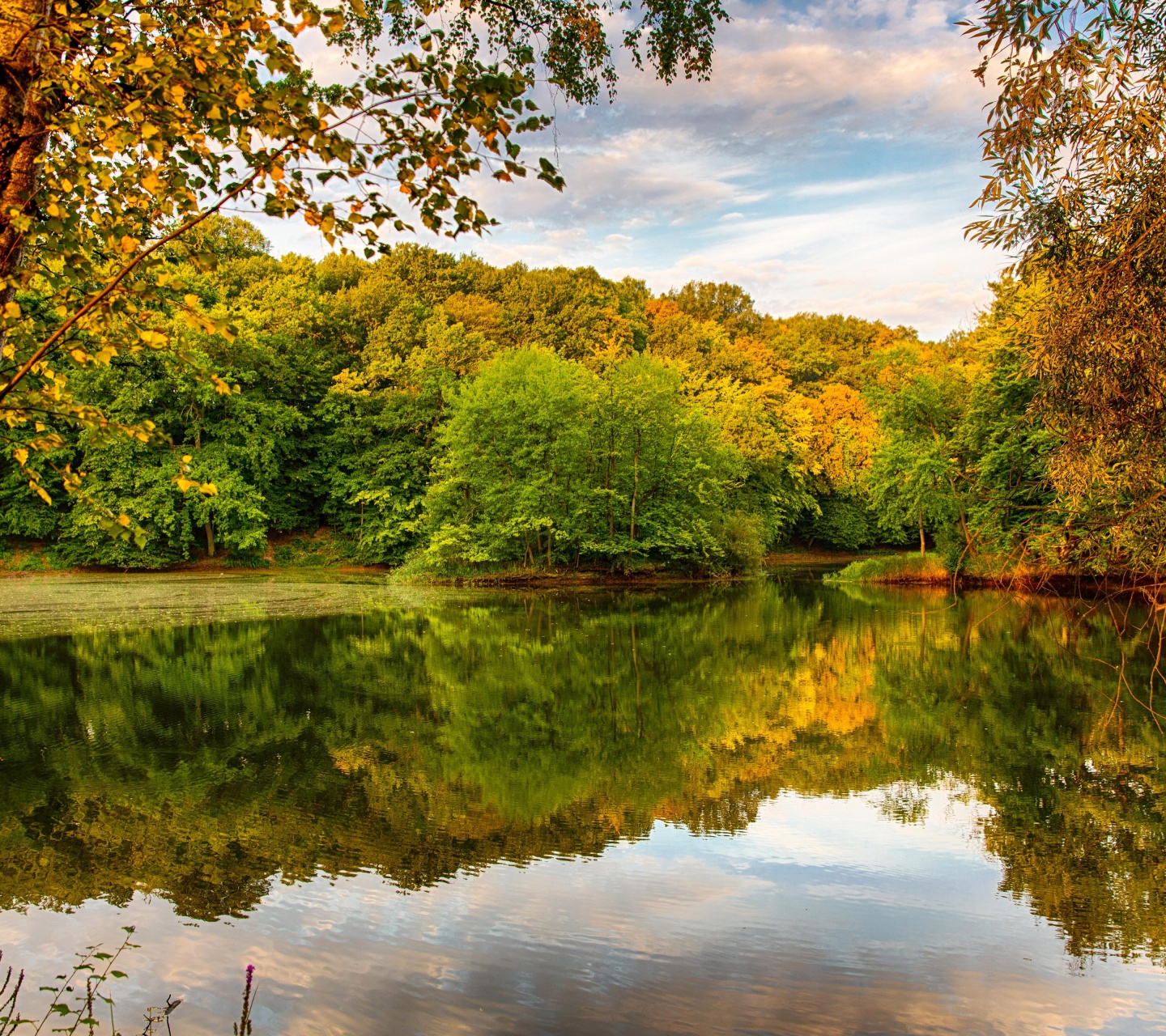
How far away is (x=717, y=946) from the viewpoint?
505 cm

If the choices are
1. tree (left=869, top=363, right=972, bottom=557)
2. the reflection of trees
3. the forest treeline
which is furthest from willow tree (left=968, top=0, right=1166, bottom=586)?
tree (left=869, top=363, right=972, bottom=557)

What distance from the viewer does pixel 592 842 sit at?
21.9 feet

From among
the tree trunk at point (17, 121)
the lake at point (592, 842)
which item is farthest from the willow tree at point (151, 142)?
the lake at point (592, 842)

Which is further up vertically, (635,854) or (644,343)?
(644,343)

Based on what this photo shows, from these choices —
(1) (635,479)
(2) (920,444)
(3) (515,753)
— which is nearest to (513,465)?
(1) (635,479)

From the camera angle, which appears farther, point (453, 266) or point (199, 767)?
point (453, 266)

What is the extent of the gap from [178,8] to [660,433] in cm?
2793

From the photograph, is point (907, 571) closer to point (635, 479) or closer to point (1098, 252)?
point (635, 479)

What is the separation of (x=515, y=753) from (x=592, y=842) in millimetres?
2489

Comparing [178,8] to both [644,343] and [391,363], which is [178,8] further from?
[644,343]

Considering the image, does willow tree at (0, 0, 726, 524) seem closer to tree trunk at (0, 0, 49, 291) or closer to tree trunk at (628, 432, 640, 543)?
tree trunk at (0, 0, 49, 291)

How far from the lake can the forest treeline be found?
1211 centimetres

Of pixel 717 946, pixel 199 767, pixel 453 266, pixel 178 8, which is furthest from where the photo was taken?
pixel 453 266

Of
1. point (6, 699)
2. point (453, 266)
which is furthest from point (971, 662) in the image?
point (453, 266)
